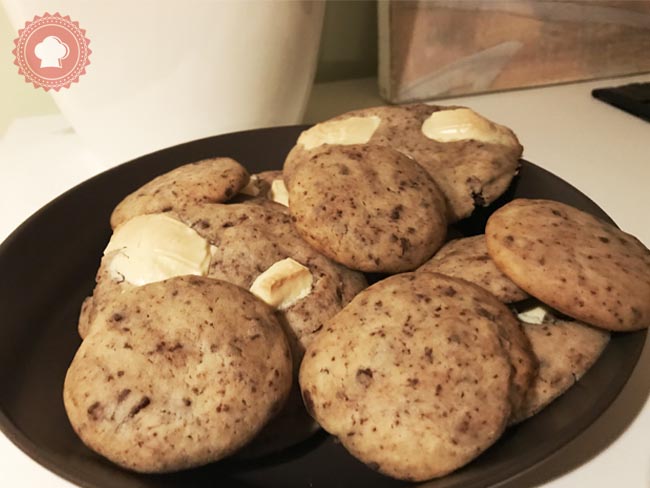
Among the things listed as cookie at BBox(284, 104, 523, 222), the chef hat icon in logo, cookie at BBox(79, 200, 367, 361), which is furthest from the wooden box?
cookie at BBox(79, 200, 367, 361)

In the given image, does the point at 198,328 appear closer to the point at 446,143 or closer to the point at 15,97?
the point at 446,143

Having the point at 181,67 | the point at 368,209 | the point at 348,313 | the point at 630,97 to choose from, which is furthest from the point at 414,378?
the point at 630,97

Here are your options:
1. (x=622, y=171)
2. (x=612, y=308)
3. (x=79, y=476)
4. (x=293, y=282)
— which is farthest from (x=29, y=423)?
(x=622, y=171)

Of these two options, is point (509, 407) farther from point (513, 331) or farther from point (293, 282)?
point (293, 282)

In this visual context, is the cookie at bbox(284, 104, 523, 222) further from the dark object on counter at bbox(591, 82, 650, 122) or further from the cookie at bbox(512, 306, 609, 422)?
the dark object on counter at bbox(591, 82, 650, 122)

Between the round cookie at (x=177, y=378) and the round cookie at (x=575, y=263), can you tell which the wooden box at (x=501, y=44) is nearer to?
the round cookie at (x=575, y=263)

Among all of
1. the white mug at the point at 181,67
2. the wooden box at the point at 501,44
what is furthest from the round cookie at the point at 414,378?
the wooden box at the point at 501,44
